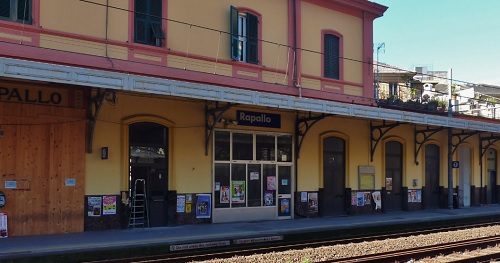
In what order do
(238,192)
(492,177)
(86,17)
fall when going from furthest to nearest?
1. (492,177)
2. (238,192)
3. (86,17)

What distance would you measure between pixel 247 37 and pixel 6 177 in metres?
8.96

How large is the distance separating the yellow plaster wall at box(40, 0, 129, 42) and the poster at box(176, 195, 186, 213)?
5.11 metres

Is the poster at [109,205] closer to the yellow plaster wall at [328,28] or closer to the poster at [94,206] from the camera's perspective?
the poster at [94,206]

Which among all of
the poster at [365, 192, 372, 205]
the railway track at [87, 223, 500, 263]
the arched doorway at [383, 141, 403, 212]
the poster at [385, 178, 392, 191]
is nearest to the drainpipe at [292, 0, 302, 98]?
the poster at [365, 192, 372, 205]

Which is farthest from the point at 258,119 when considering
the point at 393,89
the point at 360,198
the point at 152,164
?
the point at 393,89

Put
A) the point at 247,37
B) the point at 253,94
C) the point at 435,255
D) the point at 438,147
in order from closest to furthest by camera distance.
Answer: the point at 435,255 → the point at 253,94 → the point at 247,37 → the point at 438,147

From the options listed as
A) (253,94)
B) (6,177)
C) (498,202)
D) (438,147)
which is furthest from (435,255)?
(498,202)

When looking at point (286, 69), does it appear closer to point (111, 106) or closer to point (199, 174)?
point (199, 174)

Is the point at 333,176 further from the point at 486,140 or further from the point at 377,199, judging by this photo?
the point at 486,140

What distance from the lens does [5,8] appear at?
43.3ft

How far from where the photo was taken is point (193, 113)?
16.5 m

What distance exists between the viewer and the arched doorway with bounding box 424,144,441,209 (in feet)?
78.8

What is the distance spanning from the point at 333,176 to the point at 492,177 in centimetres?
1221

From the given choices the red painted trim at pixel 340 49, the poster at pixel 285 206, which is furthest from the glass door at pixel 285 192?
the red painted trim at pixel 340 49
